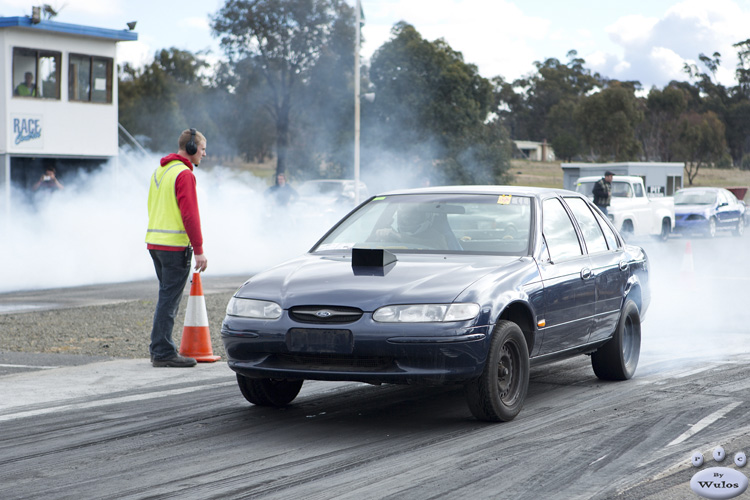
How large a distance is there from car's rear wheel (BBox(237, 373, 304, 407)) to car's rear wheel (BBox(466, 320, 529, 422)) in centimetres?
130

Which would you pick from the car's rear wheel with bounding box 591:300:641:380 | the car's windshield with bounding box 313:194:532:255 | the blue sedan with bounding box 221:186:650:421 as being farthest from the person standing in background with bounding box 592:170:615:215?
the car's windshield with bounding box 313:194:532:255

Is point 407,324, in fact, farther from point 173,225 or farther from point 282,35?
point 282,35

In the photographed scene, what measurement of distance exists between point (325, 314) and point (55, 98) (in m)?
20.3

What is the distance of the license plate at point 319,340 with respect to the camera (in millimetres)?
5699

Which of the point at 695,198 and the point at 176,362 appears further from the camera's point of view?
the point at 695,198

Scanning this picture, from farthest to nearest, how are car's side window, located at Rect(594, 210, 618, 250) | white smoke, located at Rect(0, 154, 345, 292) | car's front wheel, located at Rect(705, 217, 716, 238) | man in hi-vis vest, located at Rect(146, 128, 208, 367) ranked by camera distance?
car's front wheel, located at Rect(705, 217, 716, 238)
white smoke, located at Rect(0, 154, 345, 292)
man in hi-vis vest, located at Rect(146, 128, 208, 367)
car's side window, located at Rect(594, 210, 618, 250)

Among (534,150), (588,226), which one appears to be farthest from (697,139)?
(588,226)

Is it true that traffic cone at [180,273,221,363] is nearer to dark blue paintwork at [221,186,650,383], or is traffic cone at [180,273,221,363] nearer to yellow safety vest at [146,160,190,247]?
yellow safety vest at [146,160,190,247]

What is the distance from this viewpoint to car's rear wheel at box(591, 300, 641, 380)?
7586 mm

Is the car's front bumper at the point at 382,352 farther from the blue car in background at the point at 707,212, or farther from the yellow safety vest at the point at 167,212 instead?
the blue car in background at the point at 707,212

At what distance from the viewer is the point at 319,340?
575 cm

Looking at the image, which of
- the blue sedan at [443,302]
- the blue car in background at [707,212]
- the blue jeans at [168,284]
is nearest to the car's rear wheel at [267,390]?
the blue sedan at [443,302]

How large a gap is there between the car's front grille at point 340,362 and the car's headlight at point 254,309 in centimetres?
27

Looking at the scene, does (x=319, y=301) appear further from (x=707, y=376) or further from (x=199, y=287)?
(x=707, y=376)
